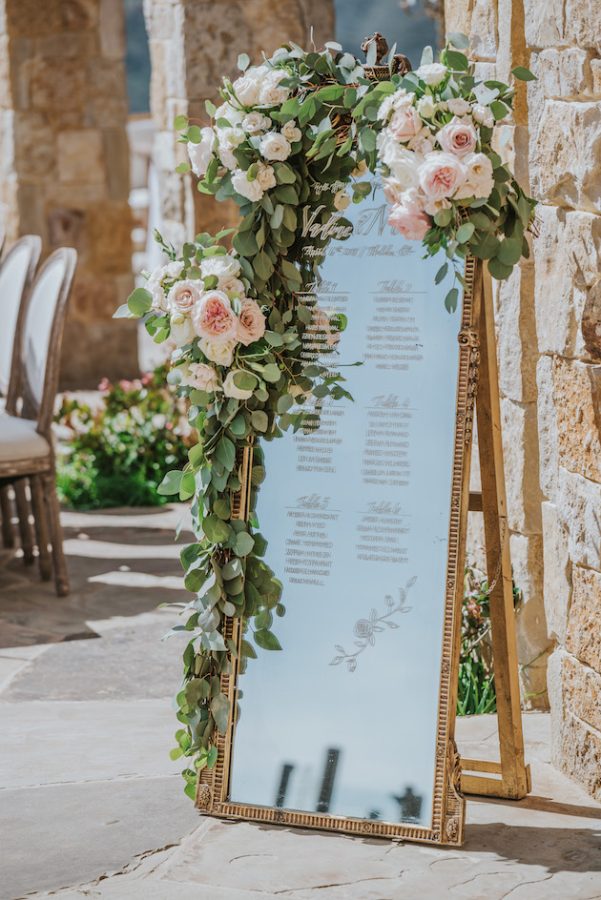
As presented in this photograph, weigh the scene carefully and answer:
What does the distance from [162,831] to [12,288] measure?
102 inches

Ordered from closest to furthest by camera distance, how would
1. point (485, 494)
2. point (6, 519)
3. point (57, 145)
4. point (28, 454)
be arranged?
point (485, 494), point (28, 454), point (6, 519), point (57, 145)

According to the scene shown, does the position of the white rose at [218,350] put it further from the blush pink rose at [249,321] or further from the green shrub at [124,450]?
the green shrub at [124,450]

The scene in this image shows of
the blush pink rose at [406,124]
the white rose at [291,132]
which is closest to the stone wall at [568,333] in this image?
the blush pink rose at [406,124]

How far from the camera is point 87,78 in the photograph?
7895 mm

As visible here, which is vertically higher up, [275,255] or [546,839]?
[275,255]

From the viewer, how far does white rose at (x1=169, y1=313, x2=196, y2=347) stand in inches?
96.6

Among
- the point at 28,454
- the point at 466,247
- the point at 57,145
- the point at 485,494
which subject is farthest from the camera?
the point at 57,145

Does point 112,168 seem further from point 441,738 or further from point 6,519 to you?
point 441,738

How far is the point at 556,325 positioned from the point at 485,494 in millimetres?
368

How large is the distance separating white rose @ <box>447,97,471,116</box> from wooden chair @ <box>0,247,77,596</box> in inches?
80.0

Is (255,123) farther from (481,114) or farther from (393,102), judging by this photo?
(481,114)

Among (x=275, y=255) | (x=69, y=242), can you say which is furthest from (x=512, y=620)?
(x=69, y=242)

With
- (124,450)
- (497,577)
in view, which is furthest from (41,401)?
(497,577)

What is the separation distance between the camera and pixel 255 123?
2.46 m
